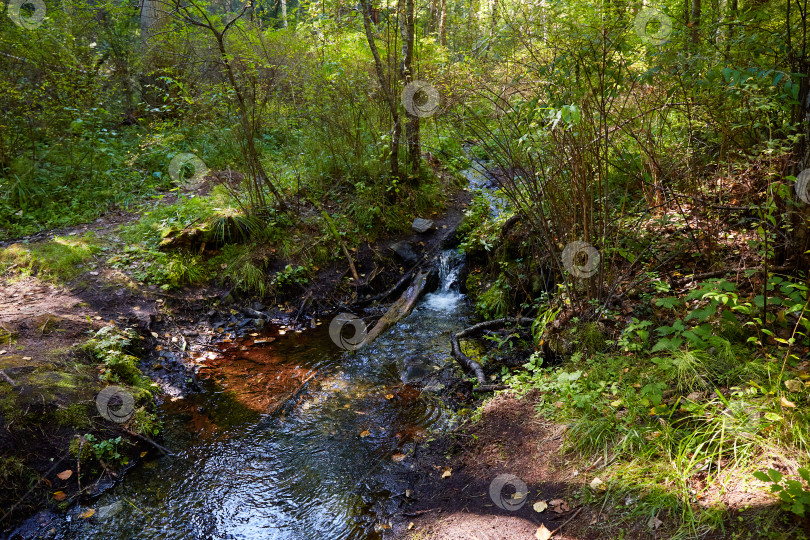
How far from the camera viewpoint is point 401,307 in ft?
21.7

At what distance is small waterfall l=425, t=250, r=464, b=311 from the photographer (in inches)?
270

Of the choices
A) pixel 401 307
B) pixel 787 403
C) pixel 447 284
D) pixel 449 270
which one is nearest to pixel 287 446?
pixel 401 307

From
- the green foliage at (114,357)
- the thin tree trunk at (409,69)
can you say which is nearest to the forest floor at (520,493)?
the green foliage at (114,357)

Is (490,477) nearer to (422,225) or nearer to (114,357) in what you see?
(114,357)

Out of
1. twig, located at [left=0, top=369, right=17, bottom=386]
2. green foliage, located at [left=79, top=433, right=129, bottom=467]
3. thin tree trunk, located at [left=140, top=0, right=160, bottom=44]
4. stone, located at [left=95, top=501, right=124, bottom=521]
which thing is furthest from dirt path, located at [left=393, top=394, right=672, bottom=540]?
thin tree trunk, located at [left=140, top=0, right=160, bottom=44]

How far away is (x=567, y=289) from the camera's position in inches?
163

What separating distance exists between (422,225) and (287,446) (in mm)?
4914

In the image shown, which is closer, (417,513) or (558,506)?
(558,506)

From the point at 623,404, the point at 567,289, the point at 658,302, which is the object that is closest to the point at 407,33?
the point at 567,289

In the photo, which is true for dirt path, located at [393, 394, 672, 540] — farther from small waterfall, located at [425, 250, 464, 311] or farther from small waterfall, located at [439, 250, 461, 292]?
small waterfall, located at [439, 250, 461, 292]

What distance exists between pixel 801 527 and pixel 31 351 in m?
6.02

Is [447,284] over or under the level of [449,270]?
under

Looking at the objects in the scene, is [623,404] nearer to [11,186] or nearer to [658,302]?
[658,302]

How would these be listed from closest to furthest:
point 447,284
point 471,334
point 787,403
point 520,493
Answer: point 787,403
point 520,493
point 471,334
point 447,284
